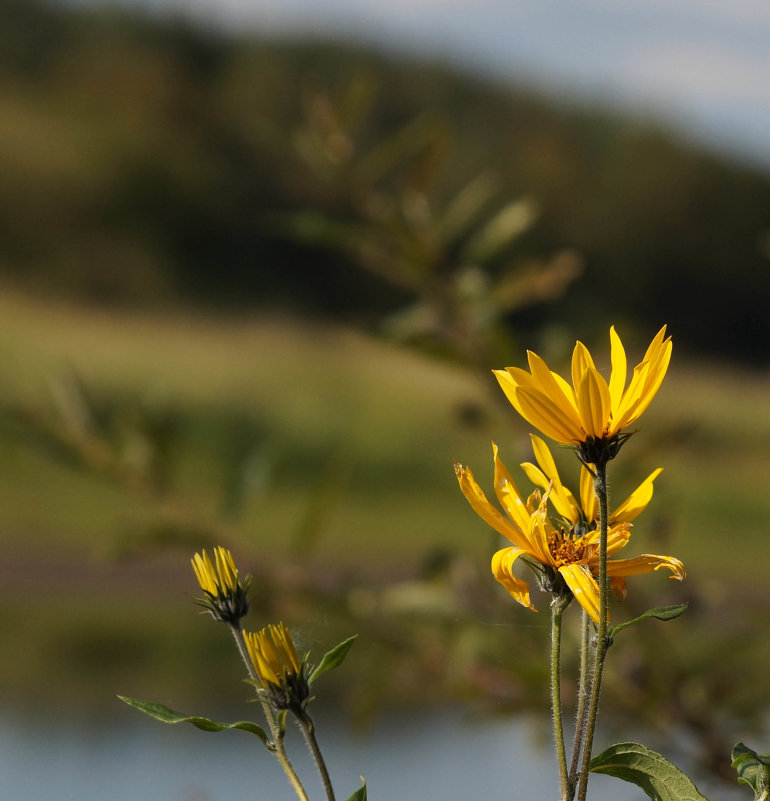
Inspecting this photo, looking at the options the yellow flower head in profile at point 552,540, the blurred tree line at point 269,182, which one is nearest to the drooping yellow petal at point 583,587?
the yellow flower head in profile at point 552,540

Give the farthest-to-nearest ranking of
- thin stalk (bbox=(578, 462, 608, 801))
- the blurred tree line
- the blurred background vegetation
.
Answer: the blurred tree line → the blurred background vegetation → thin stalk (bbox=(578, 462, 608, 801))

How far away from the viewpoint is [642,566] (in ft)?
0.36

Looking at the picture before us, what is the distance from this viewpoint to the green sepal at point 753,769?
11cm

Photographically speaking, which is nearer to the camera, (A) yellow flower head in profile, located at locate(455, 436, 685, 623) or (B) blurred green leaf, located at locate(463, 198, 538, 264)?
(A) yellow flower head in profile, located at locate(455, 436, 685, 623)

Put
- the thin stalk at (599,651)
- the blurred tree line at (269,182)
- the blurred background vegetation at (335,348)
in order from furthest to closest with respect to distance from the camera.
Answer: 1. the blurred tree line at (269,182)
2. the blurred background vegetation at (335,348)
3. the thin stalk at (599,651)

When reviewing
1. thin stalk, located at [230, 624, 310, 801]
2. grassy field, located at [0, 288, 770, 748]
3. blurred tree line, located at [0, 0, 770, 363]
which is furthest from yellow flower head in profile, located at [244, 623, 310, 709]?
blurred tree line, located at [0, 0, 770, 363]

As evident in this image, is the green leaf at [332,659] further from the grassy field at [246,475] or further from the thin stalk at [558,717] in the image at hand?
the grassy field at [246,475]

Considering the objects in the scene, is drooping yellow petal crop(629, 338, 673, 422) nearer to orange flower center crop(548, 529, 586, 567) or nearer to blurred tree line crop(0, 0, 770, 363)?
orange flower center crop(548, 529, 586, 567)

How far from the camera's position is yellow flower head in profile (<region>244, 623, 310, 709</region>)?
4.8 inches

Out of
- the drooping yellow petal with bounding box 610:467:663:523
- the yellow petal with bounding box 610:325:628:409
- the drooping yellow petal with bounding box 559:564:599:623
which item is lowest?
the drooping yellow petal with bounding box 559:564:599:623

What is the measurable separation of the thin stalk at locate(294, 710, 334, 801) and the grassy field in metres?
0.23

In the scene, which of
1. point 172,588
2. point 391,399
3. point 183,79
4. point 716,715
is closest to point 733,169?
point 391,399

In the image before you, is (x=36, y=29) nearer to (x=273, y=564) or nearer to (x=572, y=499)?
(x=273, y=564)

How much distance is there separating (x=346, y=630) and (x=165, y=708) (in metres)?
0.30
